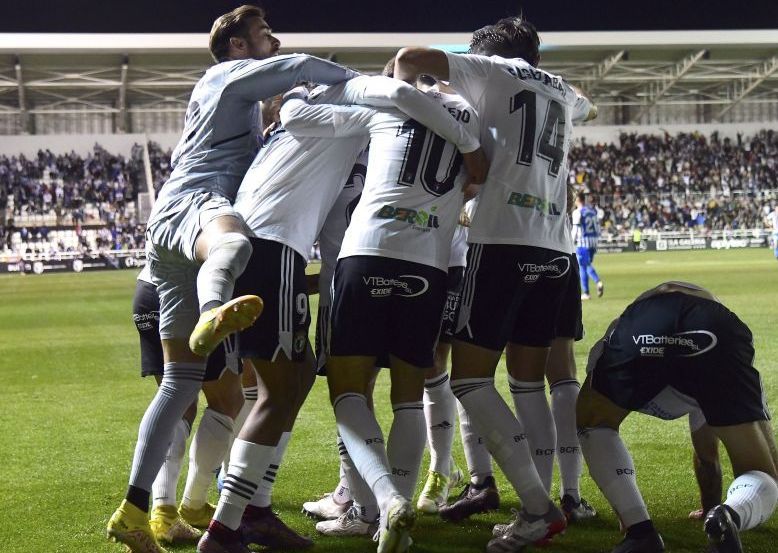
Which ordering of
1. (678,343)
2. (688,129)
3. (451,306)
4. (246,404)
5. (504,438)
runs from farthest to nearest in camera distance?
(688,129)
(246,404)
(451,306)
(504,438)
(678,343)

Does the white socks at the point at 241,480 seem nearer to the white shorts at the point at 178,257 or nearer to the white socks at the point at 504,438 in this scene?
the white shorts at the point at 178,257

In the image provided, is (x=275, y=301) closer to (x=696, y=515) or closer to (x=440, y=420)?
(x=440, y=420)

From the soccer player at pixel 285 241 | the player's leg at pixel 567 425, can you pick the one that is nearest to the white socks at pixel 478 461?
the player's leg at pixel 567 425

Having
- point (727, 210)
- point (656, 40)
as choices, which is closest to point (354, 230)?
point (656, 40)

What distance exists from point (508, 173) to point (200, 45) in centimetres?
3843

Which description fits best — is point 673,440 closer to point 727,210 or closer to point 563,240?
point 563,240

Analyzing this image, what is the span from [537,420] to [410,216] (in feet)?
4.01

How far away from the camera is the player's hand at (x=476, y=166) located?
4.17 meters

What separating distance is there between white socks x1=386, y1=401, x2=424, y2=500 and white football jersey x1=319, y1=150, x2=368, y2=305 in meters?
0.88

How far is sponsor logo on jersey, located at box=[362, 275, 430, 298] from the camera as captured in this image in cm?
405

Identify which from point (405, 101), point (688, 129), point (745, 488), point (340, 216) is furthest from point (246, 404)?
point (688, 129)

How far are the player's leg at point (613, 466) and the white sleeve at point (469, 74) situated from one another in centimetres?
134

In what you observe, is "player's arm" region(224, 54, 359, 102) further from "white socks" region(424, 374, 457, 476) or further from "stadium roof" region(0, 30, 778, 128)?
"stadium roof" region(0, 30, 778, 128)

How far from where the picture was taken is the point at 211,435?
4633 millimetres
